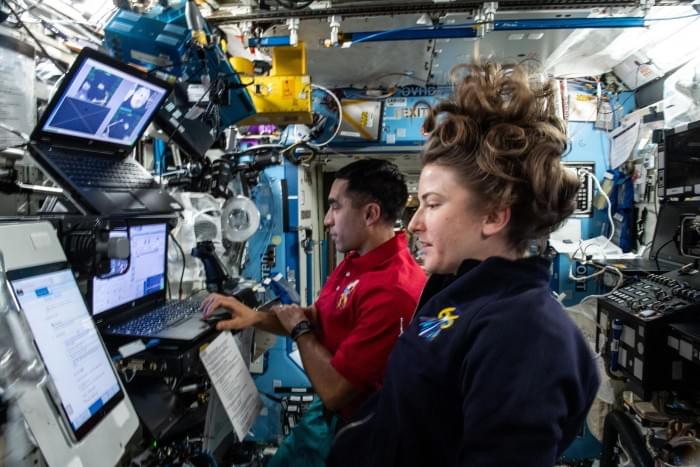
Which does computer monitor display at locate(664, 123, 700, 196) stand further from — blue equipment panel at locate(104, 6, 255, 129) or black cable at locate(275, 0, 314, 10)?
blue equipment panel at locate(104, 6, 255, 129)

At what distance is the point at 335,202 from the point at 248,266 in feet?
7.15

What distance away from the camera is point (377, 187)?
1.81m

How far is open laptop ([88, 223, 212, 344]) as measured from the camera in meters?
1.41

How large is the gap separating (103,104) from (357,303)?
1.30 metres

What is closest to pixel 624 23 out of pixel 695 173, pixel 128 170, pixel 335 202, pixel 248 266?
pixel 695 173

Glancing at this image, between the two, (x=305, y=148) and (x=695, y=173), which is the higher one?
(x=305, y=148)

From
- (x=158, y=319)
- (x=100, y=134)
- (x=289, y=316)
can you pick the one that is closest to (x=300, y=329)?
(x=289, y=316)

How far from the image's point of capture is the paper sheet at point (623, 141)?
11.1ft

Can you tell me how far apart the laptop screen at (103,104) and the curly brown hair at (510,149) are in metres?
1.29

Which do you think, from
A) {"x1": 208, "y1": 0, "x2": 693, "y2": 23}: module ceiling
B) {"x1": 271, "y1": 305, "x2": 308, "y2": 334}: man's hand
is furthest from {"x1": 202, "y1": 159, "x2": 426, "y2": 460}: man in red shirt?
{"x1": 208, "y1": 0, "x2": 693, "y2": 23}: module ceiling

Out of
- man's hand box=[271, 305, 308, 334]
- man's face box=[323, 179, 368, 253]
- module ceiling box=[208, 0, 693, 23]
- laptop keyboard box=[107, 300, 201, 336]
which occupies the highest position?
module ceiling box=[208, 0, 693, 23]

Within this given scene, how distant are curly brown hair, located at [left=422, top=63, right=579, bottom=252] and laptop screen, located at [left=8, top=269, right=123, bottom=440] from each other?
96 cm

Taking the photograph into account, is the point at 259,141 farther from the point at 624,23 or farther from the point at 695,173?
the point at 695,173

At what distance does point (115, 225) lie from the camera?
1515 millimetres
